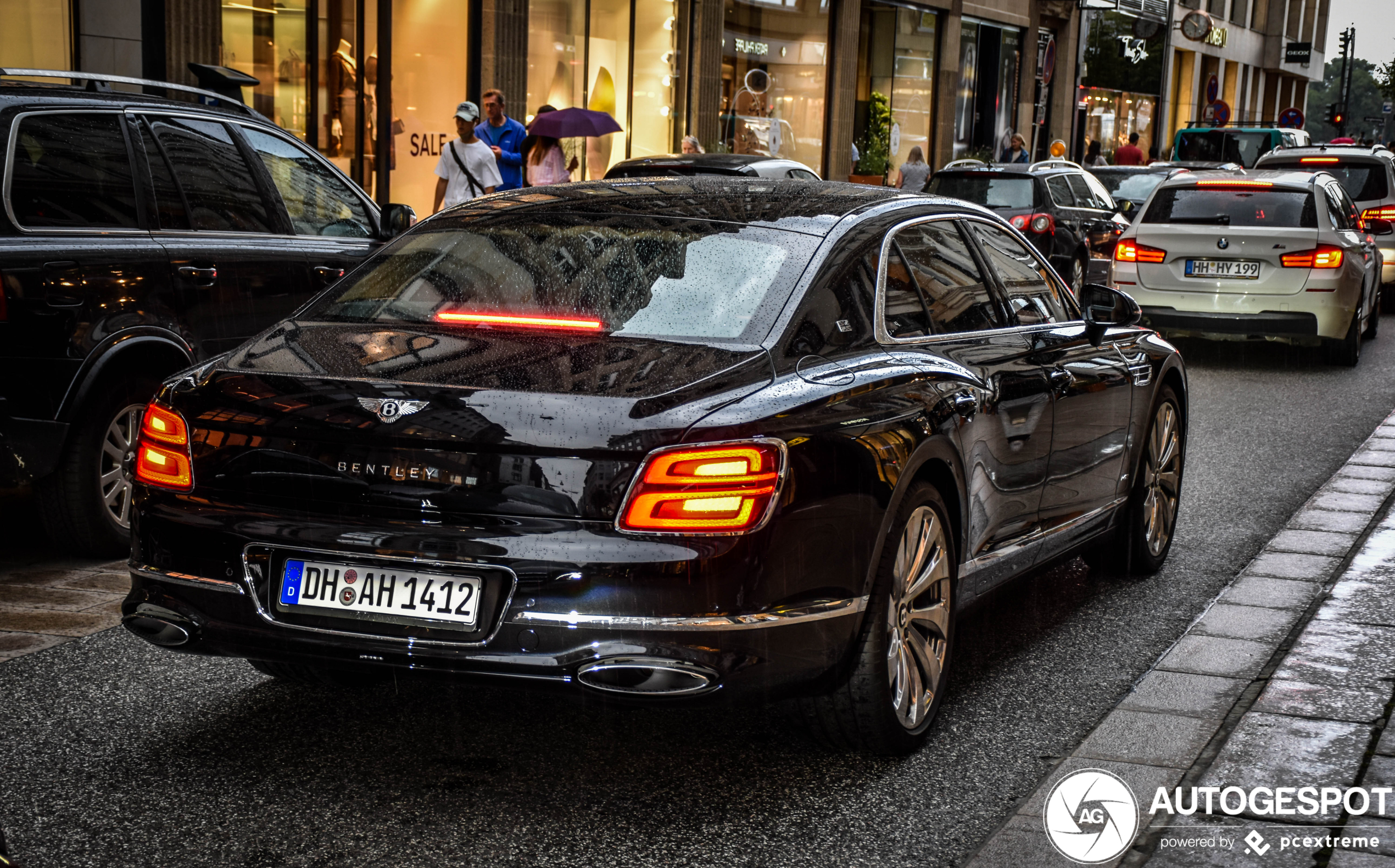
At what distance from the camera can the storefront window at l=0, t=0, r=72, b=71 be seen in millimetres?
14680

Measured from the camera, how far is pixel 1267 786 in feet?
13.4

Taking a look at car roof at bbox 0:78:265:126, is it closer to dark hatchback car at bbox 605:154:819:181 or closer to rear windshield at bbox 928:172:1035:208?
dark hatchback car at bbox 605:154:819:181

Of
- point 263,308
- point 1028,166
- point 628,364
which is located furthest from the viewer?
point 1028,166

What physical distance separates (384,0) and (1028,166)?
7.56 meters

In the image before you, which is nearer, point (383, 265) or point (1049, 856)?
point (1049, 856)

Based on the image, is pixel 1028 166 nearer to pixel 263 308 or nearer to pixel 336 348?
pixel 263 308

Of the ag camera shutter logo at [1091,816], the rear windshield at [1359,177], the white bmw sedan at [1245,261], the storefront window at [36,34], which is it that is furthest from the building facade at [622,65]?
the ag camera shutter logo at [1091,816]

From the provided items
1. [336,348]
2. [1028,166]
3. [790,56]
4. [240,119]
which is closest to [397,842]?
[336,348]

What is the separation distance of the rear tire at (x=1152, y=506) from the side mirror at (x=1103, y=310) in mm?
508

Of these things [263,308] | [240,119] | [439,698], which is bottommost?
[439,698]

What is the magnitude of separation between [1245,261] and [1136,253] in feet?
3.06

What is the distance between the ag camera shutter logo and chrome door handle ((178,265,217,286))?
434cm

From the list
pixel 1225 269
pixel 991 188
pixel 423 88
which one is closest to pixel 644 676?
pixel 1225 269

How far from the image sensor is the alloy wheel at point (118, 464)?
21.6 feet
